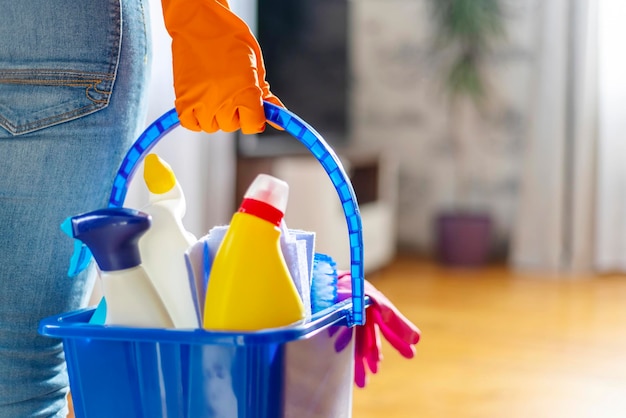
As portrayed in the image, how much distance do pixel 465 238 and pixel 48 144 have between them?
109 inches

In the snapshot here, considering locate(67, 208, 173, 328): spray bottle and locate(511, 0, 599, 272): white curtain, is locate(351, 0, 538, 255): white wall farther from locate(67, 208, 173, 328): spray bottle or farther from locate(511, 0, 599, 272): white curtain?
locate(67, 208, 173, 328): spray bottle

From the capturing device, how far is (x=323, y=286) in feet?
A: 3.10

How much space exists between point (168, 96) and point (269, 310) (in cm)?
175

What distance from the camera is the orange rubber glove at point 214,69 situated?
0.83 m

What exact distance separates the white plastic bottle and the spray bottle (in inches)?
0.8

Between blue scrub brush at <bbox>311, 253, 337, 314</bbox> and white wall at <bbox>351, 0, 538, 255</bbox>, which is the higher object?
white wall at <bbox>351, 0, 538, 255</bbox>

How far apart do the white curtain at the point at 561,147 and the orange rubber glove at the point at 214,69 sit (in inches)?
106

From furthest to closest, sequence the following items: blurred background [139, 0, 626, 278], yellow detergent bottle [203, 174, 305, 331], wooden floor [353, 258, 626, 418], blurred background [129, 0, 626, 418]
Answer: blurred background [139, 0, 626, 278], blurred background [129, 0, 626, 418], wooden floor [353, 258, 626, 418], yellow detergent bottle [203, 174, 305, 331]

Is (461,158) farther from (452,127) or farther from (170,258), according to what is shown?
(170,258)

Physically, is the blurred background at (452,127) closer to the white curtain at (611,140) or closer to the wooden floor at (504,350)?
the white curtain at (611,140)

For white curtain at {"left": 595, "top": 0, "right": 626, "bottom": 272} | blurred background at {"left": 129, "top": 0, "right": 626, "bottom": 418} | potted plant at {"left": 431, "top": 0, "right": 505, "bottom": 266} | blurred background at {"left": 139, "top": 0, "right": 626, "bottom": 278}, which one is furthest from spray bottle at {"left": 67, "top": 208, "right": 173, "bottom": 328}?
white curtain at {"left": 595, "top": 0, "right": 626, "bottom": 272}

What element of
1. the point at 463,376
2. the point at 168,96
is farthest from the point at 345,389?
the point at 168,96

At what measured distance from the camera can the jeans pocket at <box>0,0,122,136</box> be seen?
862 millimetres

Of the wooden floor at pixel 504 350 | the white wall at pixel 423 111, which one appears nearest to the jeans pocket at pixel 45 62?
the wooden floor at pixel 504 350
